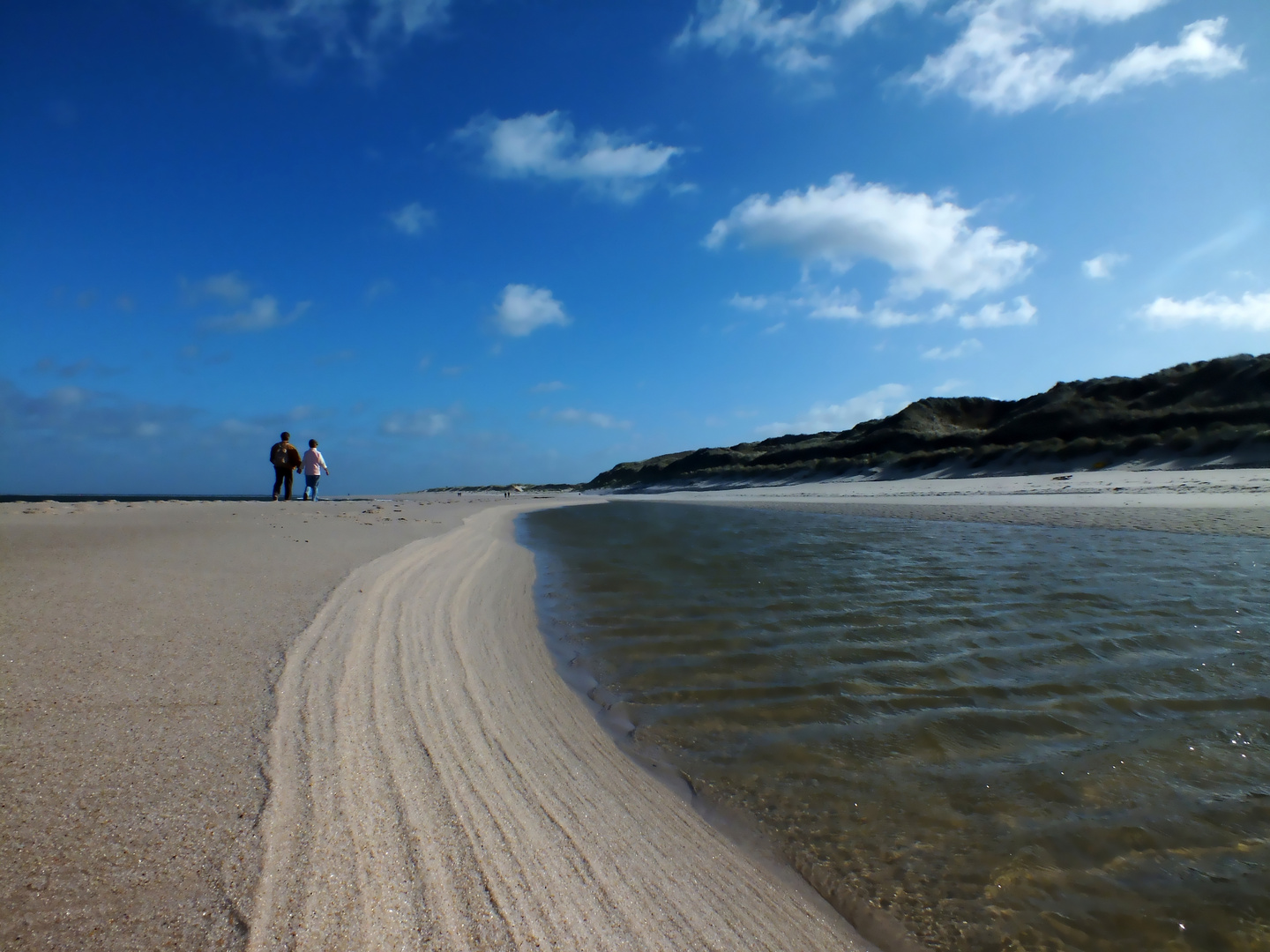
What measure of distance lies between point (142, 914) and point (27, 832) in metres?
0.51

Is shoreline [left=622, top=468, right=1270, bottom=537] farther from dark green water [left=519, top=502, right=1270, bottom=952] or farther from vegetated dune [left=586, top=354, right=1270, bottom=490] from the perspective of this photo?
dark green water [left=519, top=502, right=1270, bottom=952]

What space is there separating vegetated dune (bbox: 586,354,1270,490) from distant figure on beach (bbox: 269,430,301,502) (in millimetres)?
27716

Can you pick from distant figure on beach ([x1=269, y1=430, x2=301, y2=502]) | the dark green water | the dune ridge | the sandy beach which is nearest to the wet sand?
the sandy beach

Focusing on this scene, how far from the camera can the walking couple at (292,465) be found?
1488 centimetres

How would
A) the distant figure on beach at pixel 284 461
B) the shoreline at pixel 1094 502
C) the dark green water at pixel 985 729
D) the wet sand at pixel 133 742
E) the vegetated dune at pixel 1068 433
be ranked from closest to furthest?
the wet sand at pixel 133 742 < the dark green water at pixel 985 729 < the shoreline at pixel 1094 502 < the distant figure on beach at pixel 284 461 < the vegetated dune at pixel 1068 433

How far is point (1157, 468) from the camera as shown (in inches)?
831

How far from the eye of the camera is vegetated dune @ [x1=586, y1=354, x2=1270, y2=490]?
71.6ft

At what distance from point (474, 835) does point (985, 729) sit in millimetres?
2385

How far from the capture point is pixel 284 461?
15.1 meters

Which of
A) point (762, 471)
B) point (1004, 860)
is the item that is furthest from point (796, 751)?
point (762, 471)

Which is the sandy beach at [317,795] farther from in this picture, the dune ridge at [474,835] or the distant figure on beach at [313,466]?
the distant figure on beach at [313,466]

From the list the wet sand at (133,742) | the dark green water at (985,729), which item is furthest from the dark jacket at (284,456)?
the dark green water at (985,729)

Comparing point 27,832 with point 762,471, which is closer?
point 27,832

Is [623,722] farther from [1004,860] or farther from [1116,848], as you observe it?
[1116,848]
